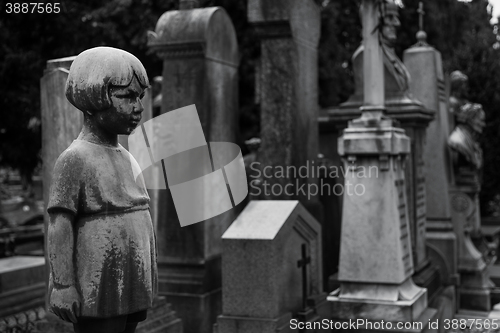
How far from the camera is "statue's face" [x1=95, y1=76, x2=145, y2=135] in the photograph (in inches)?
128

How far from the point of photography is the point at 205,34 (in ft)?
24.1

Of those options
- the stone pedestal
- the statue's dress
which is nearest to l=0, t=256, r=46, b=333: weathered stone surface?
the stone pedestal

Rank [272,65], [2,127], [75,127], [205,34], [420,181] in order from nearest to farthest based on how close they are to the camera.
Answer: [75,127] → [205,34] → [272,65] → [420,181] → [2,127]

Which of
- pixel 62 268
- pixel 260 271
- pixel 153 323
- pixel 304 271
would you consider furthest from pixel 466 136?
pixel 62 268

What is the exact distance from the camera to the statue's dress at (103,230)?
10.4 ft

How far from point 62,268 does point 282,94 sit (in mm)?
5415

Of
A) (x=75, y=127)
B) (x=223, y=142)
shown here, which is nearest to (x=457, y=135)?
(x=223, y=142)

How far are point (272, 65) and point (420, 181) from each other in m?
2.58

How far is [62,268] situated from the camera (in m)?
3.13

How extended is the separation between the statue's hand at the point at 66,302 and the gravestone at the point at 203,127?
4104mm

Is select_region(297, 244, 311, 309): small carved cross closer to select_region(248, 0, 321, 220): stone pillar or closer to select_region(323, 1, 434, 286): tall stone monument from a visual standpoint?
select_region(248, 0, 321, 220): stone pillar

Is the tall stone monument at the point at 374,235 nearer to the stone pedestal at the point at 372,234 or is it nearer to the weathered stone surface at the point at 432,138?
the stone pedestal at the point at 372,234

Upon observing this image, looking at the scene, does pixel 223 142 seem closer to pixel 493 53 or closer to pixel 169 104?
pixel 169 104

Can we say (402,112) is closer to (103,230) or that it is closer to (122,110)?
(122,110)
